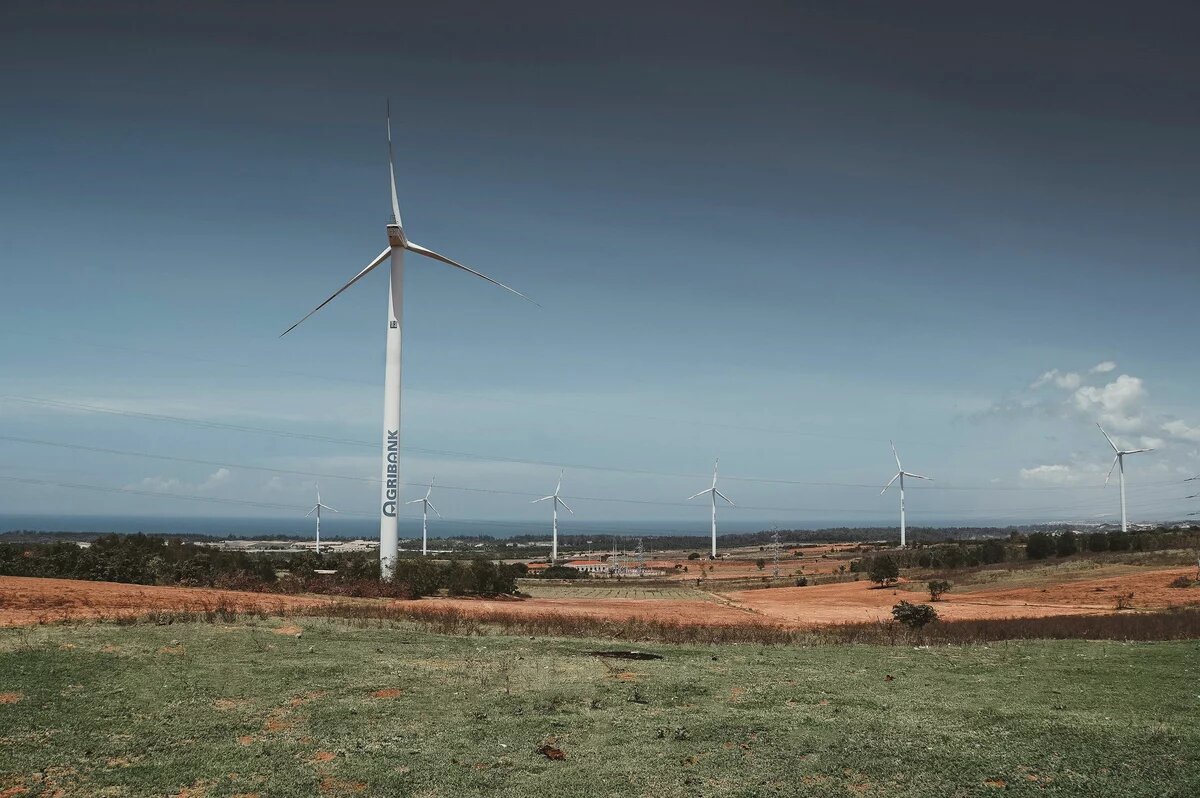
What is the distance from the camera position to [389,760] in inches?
428

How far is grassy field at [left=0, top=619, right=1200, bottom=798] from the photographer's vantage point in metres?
10.1

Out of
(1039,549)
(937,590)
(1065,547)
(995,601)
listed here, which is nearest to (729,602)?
(937,590)

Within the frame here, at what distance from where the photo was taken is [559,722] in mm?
12828

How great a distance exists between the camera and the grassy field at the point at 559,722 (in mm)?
10070

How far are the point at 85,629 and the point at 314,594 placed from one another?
64.9 ft

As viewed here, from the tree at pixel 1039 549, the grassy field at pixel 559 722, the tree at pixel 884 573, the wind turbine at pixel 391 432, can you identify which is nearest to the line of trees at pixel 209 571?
the wind turbine at pixel 391 432

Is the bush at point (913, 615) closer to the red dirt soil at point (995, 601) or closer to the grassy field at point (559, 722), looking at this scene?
the red dirt soil at point (995, 601)

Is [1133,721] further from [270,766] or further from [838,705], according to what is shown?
[270,766]

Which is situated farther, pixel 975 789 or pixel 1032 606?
pixel 1032 606

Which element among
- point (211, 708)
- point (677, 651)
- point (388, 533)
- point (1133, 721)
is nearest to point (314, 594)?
point (388, 533)

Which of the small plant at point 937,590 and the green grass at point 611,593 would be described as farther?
the green grass at point 611,593

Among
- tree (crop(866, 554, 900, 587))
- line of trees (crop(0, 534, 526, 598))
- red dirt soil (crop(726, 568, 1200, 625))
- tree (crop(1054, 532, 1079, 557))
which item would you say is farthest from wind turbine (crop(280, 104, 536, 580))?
tree (crop(1054, 532, 1079, 557))

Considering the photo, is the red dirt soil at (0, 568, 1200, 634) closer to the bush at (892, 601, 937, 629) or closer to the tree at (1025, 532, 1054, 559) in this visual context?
the bush at (892, 601, 937, 629)

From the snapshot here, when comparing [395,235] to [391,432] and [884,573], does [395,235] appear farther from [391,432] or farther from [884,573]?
[884,573]
